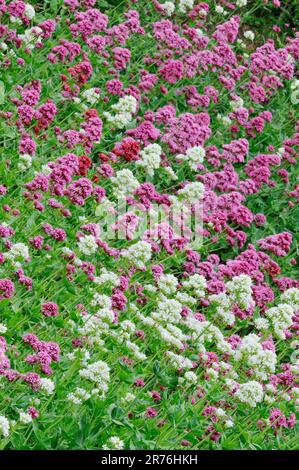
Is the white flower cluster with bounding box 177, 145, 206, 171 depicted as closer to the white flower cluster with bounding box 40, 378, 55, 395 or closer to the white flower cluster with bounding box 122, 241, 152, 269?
the white flower cluster with bounding box 122, 241, 152, 269

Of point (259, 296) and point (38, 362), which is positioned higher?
point (38, 362)

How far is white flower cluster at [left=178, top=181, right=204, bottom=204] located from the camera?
8148 mm

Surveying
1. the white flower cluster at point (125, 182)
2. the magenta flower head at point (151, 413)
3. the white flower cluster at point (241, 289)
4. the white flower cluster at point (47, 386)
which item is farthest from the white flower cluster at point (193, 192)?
the white flower cluster at point (47, 386)

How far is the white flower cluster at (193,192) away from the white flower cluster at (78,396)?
8.56 feet

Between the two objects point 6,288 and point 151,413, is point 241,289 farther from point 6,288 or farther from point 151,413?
point 6,288

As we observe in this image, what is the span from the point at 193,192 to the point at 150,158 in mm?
483

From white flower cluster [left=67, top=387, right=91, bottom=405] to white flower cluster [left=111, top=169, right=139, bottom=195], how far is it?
2.34 meters

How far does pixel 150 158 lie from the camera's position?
8.35 metres

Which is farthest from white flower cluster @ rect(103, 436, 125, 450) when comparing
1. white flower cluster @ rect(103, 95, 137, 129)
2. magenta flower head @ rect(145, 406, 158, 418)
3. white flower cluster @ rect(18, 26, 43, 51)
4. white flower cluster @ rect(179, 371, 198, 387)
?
white flower cluster @ rect(18, 26, 43, 51)

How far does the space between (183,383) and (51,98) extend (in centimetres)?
→ 352

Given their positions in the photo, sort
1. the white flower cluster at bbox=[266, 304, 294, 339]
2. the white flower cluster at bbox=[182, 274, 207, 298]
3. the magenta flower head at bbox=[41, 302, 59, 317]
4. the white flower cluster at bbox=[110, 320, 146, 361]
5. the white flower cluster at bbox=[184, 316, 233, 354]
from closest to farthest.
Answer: the white flower cluster at bbox=[110, 320, 146, 361], the magenta flower head at bbox=[41, 302, 59, 317], the white flower cluster at bbox=[266, 304, 294, 339], the white flower cluster at bbox=[184, 316, 233, 354], the white flower cluster at bbox=[182, 274, 207, 298]
